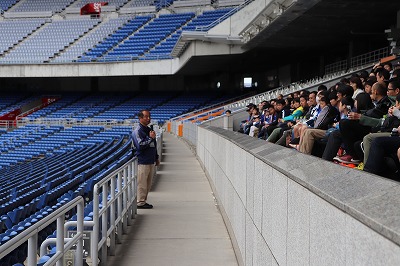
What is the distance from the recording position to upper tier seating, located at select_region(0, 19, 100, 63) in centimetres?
4134

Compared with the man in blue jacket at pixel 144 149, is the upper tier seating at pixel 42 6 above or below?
above

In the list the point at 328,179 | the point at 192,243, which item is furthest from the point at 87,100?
the point at 328,179

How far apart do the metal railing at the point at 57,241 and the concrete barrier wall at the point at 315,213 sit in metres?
1.29

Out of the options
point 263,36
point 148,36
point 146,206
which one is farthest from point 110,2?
point 146,206

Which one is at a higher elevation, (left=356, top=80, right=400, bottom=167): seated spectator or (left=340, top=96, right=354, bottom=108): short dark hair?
(left=340, top=96, right=354, bottom=108): short dark hair

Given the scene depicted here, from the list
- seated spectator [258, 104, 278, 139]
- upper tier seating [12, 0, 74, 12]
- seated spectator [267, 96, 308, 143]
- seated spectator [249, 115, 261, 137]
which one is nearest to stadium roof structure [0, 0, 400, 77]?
seated spectator [249, 115, 261, 137]

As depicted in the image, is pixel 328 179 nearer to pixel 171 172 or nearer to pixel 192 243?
pixel 192 243

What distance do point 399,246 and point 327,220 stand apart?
2.43ft

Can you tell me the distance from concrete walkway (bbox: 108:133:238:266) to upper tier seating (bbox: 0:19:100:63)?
3173 cm

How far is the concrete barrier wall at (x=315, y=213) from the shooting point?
1.64 meters

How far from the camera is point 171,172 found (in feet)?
48.3

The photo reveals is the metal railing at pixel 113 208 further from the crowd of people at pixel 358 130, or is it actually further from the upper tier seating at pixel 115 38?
the upper tier seating at pixel 115 38

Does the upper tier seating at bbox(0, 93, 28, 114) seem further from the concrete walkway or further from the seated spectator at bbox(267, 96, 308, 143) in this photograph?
the seated spectator at bbox(267, 96, 308, 143)

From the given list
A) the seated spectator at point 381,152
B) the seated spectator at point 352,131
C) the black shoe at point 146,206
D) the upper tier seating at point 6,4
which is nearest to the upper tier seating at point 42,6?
the upper tier seating at point 6,4
